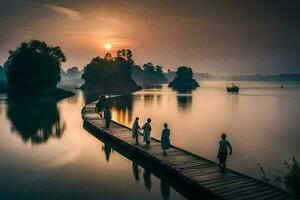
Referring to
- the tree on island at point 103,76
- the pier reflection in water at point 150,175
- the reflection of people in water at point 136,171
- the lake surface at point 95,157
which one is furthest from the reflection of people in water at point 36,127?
the tree on island at point 103,76

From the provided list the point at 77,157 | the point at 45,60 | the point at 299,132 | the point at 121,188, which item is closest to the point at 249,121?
the point at 299,132

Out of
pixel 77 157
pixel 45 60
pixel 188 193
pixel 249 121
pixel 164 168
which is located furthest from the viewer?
pixel 45 60

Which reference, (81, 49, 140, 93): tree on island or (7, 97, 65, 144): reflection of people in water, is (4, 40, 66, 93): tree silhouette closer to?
(7, 97, 65, 144): reflection of people in water

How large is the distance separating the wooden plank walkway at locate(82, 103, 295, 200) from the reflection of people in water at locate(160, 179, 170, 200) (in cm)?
89

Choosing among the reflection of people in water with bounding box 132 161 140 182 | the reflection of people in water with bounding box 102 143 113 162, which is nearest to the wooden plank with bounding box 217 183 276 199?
the reflection of people in water with bounding box 132 161 140 182

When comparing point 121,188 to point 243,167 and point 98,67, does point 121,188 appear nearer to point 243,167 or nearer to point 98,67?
point 243,167

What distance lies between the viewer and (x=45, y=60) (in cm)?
11131

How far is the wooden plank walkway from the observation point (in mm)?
14750

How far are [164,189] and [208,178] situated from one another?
9.71 feet

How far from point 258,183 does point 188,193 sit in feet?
12.8

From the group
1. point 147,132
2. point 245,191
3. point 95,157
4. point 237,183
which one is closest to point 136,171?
point 147,132

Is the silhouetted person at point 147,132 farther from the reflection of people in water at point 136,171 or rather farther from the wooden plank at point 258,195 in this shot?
the wooden plank at point 258,195

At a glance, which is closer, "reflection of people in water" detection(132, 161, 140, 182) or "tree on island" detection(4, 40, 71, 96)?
"reflection of people in water" detection(132, 161, 140, 182)

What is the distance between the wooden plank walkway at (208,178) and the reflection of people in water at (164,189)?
89 centimetres
